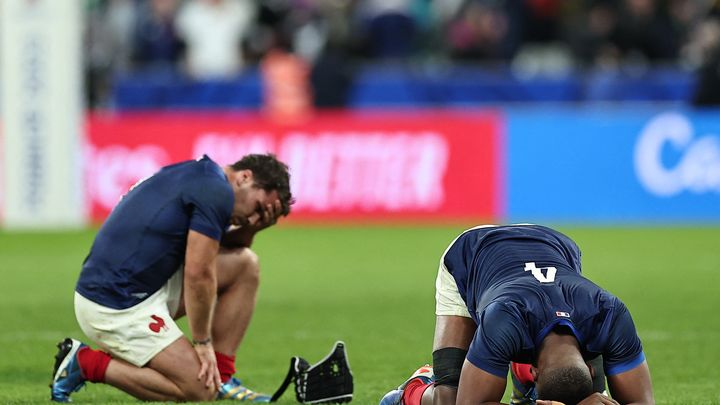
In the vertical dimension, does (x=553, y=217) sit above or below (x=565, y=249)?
below

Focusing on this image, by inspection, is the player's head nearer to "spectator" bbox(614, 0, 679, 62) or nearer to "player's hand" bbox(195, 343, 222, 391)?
"player's hand" bbox(195, 343, 222, 391)

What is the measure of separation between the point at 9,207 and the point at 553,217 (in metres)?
7.02

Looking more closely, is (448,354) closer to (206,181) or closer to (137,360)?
(206,181)

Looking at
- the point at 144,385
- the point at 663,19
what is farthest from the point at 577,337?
the point at 663,19

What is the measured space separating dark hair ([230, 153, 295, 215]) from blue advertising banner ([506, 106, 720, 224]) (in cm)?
1134

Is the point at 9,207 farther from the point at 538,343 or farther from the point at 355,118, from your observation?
the point at 538,343

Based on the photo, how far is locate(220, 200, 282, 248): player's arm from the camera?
7664mm

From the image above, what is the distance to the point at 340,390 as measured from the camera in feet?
24.8

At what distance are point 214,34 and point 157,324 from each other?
49.8 ft

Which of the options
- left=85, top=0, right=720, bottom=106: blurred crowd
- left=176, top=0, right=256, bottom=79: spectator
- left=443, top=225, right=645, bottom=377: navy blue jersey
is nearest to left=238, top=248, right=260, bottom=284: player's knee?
left=443, top=225, right=645, bottom=377: navy blue jersey

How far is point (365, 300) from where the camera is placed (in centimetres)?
1234

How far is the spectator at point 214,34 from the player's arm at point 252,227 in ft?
46.0

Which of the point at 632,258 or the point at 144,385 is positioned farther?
the point at 632,258

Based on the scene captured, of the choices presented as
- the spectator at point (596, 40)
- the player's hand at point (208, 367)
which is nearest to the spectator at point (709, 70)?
the spectator at point (596, 40)
